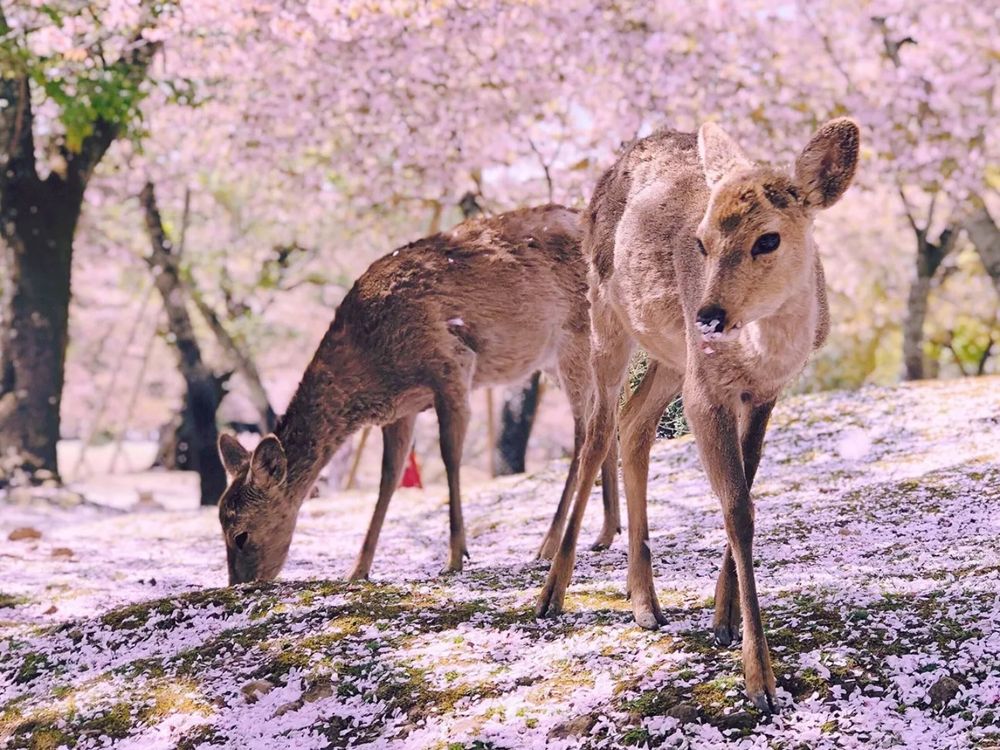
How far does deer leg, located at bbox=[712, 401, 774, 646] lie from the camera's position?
4.13m

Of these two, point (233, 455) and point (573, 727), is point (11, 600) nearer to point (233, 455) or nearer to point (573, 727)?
point (233, 455)

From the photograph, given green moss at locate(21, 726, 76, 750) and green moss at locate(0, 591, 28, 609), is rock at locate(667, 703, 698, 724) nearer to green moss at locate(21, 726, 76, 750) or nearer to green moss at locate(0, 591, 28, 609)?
green moss at locate(21, 726, 76, 750)

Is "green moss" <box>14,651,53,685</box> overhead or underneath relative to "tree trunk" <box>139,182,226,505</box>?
underneath

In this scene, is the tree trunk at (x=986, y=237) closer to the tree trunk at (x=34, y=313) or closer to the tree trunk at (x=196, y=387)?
the tree trunk at (x=196, y=387)

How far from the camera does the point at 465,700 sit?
161 inches

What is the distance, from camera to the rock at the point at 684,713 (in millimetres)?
3619

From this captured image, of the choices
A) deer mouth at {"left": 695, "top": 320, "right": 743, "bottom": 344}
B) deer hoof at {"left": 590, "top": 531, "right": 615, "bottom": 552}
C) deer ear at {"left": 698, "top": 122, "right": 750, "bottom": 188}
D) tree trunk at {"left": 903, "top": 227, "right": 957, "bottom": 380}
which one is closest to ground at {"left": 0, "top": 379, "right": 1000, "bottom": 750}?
deer hoof at {"left": 590, "top": 531, "right": 615, "bottom": 552}

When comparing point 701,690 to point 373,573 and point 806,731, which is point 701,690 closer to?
point 806,731

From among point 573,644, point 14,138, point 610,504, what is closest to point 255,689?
point 573,644

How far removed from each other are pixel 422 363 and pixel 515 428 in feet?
29.6

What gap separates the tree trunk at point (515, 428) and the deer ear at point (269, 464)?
9176mm

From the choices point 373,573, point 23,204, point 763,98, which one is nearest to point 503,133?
point 763,98

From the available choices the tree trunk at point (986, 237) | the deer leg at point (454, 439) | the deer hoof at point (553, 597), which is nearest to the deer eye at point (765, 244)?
the deer hoof at point (553, 597)

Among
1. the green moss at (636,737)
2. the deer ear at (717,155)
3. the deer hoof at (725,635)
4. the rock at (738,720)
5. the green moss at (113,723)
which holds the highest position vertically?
the deer ear at (717,155)
